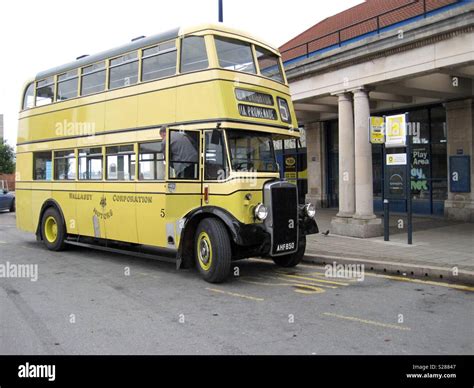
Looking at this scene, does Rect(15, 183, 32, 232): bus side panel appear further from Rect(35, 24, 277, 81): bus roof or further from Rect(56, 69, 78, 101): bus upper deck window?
Rect(35, 24, 277, 81): bus roof

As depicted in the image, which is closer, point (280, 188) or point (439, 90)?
point (280, 188)

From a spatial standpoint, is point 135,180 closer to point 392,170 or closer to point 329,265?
point 329,265

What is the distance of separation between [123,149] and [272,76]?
3.36m

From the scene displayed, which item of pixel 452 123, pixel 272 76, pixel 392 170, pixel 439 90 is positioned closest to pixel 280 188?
pixel 272 76

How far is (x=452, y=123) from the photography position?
15.6 meters

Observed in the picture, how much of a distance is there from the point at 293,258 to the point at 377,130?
497cm

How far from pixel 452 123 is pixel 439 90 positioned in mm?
2518

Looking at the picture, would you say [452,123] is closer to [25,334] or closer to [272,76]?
[272,76]

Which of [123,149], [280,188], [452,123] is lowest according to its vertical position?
[280,188]

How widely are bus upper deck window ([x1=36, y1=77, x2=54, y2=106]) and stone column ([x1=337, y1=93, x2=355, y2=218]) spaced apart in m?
7.74
